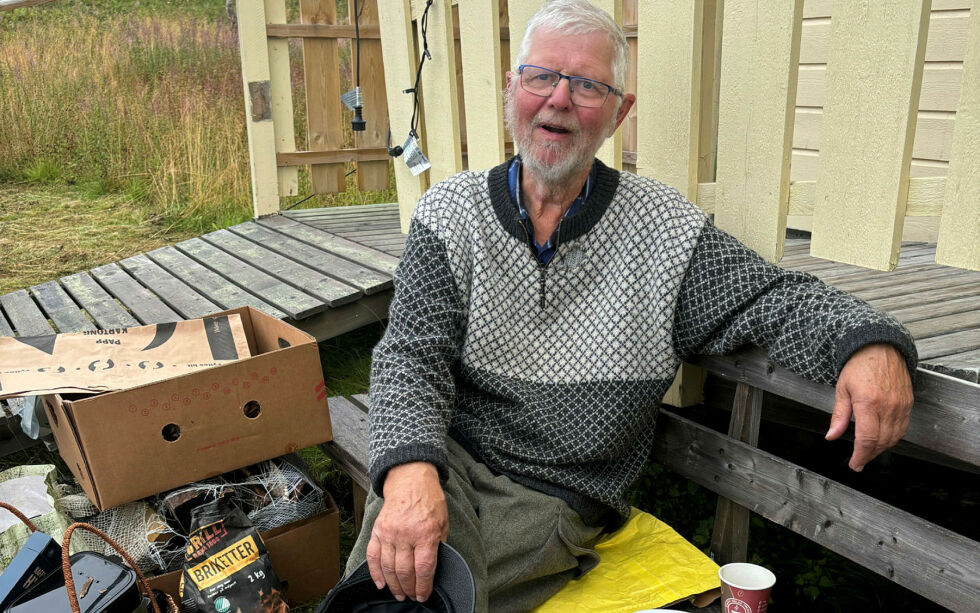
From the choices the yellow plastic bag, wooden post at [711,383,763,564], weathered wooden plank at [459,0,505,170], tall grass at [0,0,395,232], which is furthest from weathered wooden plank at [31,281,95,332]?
wooden post at [711,383,763,564]

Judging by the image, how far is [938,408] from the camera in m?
1.60

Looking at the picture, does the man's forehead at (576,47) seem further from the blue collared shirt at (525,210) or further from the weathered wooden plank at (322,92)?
the weathered wooden plank at (322,92)

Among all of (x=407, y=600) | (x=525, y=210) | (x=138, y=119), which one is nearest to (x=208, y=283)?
(x=525, y=210)

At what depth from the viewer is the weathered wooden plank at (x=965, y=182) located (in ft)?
5.65

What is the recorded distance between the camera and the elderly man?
1849 millimetres

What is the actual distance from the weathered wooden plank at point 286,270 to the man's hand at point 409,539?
1.95 metres

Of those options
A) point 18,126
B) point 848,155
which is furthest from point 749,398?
point 18,126

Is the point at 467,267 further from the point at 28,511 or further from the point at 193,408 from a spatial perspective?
the point at 28,511

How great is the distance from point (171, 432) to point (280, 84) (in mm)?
3289

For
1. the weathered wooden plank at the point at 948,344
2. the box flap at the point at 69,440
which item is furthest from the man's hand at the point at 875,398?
the box flap at the point at 69,440

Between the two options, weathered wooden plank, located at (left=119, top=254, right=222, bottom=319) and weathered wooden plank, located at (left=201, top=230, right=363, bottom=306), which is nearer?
weathered wooden plank, located at (left=201, top=230, right=363, bottom=306)

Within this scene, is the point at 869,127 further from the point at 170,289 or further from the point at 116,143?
the point at 116,143

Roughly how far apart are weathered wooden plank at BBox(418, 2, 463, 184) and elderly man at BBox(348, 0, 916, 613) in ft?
5.30

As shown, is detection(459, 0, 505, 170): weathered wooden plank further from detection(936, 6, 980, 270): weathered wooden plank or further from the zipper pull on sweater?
detection(936, 6, 980, 270): weathered wooden plank
